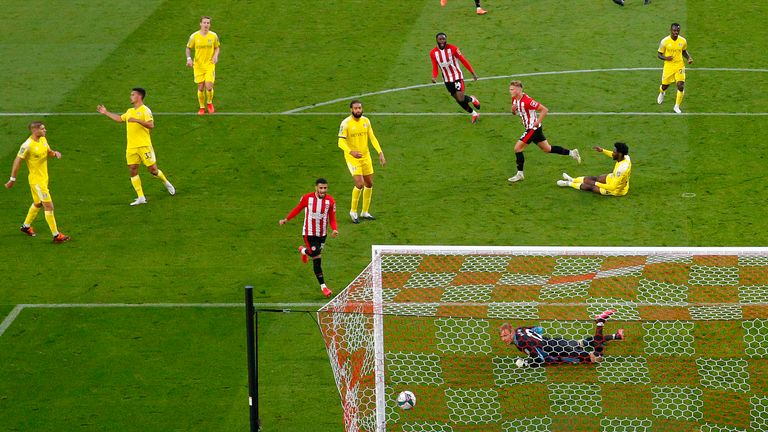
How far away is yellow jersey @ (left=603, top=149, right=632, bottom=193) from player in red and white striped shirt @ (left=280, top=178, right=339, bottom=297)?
5339 mm

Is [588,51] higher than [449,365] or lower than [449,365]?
higher

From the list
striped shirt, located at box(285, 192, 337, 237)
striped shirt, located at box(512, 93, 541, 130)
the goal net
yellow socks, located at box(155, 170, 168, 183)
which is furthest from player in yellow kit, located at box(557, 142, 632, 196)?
yellow socks, located at box(155, 170, 168, 183)

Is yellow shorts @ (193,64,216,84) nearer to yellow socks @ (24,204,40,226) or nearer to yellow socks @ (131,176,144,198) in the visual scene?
yellow socks @ (131,176,144,198)

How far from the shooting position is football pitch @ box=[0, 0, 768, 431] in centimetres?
1708

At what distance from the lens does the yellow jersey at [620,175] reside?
21.4 meters

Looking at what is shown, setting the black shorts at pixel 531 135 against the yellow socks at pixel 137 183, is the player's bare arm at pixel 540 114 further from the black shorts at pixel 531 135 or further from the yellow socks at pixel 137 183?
the yellow socks at pixel 137 183

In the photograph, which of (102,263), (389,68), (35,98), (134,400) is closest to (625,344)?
(134,400)

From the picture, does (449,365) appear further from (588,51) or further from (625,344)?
(588,51)

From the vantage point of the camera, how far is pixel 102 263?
20031mm

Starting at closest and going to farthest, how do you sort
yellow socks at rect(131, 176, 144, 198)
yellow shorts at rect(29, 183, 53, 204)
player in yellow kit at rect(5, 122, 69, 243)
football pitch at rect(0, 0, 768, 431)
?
football pitch at rect(0, 0, 768, 431) → player in yellow kit at rect(5, 122, 69, 243) → yellow shorts at rect(29, 183, 53, 204) → yellow socks at rect(131, 176, 144, 198)

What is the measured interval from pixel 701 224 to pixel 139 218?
913 cm

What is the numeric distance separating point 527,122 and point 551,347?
664 cm

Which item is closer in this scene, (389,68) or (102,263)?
(102,263)

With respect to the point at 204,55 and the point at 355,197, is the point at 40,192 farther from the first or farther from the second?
the point at 204,55
